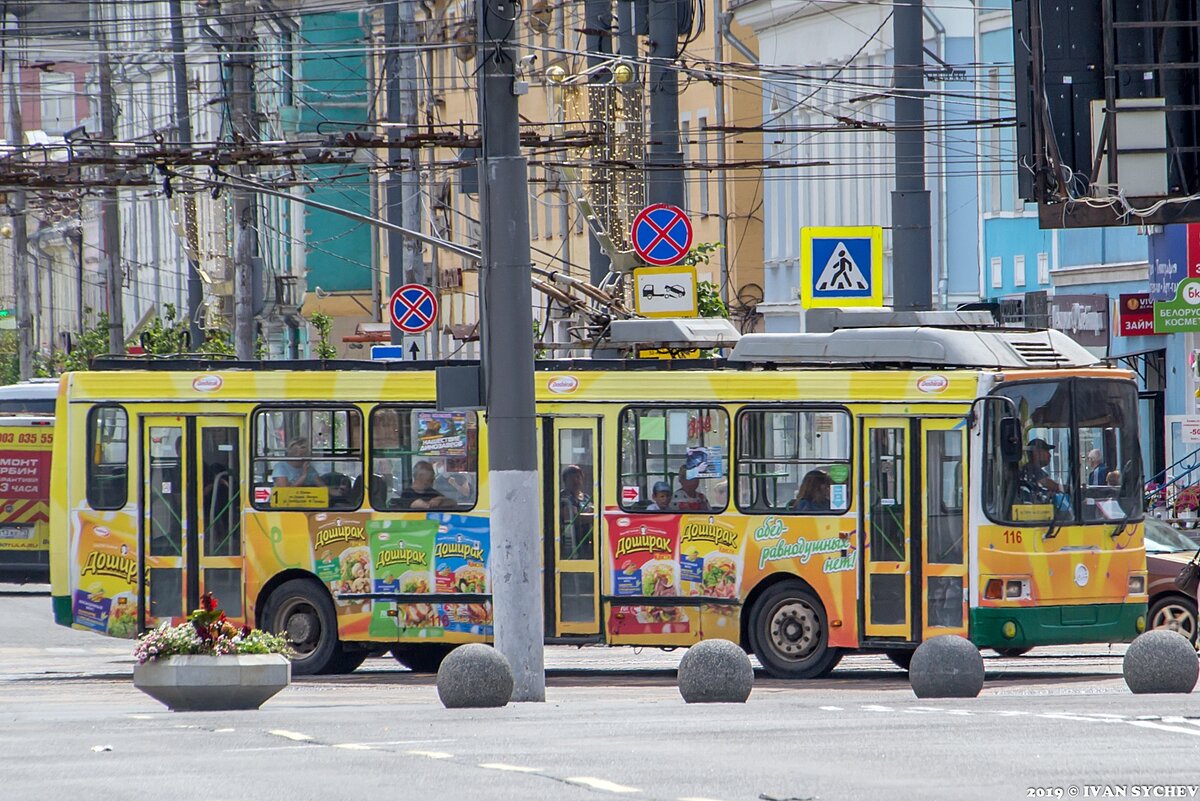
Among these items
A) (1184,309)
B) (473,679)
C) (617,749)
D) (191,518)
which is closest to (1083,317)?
(1184,309)

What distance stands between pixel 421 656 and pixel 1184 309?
1697 cm

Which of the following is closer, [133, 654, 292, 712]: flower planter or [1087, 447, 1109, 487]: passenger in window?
[133, 654, 292, 712]: flower planter

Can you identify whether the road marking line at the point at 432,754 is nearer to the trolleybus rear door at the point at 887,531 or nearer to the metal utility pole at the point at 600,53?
the trolleybus rear door at the point at 887,531

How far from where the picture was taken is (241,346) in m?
36.3

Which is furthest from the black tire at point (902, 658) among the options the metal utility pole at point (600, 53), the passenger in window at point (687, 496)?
the metal utility pole at point (600, 53)

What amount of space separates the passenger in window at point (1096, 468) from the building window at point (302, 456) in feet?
20.9

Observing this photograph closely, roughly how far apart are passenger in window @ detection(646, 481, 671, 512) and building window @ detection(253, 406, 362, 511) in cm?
270

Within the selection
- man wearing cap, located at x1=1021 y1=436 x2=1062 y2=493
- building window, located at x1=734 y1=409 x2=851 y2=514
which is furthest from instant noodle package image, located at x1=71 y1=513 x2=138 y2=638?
man wearing cap, located at x1=1021 y1=436 x2=1062 y2=493

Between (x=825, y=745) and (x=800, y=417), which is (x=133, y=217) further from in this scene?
(x=825, y=745)

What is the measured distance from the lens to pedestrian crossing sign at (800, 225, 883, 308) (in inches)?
964

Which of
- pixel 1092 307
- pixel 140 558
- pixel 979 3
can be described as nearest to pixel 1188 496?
pixel 1092 307

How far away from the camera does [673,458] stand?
20156 mm

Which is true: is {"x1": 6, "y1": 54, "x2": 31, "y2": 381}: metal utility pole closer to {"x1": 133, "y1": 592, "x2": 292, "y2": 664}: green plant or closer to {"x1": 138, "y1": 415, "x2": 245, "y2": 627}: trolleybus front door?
{"x1": 138, "y1": 415, "x2": 245, "y2": 627}: trolleybus front door

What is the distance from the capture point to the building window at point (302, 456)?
2078 centimetres
